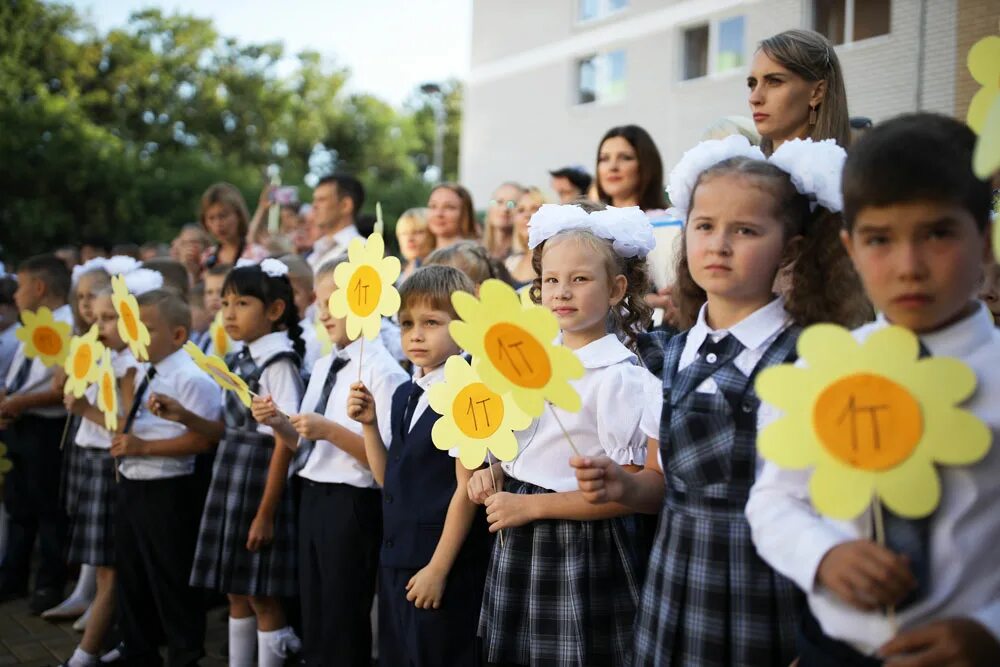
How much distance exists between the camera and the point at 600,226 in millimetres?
2482

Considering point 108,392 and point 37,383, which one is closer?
point 108,392

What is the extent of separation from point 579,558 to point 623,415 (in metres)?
0.38

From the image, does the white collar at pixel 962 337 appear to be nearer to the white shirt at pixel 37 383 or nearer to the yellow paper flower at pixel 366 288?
the yellow paper flower at pixel 366 288

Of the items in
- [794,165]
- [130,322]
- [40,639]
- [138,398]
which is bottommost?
[40,639]

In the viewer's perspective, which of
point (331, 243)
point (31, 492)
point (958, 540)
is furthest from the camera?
point (331, 243)

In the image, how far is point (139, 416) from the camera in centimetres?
400

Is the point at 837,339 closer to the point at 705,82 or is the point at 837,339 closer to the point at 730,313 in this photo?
the point at 730,313

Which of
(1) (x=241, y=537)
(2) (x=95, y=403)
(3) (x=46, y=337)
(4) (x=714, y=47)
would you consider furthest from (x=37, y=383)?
(4) (x=714, y=47)

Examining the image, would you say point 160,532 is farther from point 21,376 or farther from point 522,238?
point 522,238

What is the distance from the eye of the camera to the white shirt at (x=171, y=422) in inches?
154

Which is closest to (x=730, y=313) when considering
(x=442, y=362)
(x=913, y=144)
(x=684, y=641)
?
(x=913, y=144)

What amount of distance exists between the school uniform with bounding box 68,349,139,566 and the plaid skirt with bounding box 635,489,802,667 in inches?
124

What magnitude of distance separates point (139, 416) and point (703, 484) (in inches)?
116

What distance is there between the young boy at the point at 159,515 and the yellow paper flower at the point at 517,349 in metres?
2.11
